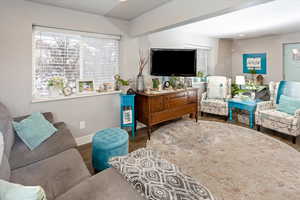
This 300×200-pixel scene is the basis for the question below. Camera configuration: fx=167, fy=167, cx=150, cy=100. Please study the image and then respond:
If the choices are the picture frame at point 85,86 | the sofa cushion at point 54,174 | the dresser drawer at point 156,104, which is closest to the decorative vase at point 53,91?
the picture frame at point 85,86

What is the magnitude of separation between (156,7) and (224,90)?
294cm

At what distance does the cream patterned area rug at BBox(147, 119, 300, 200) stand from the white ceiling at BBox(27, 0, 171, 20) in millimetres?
2256

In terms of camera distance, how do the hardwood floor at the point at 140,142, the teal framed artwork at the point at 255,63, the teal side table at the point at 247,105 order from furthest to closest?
the teal framed artwork at the point at 255,63 → the teal side table at the point at 247,105 → the hardwood floor at the point at 140,142

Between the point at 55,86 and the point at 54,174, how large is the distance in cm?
166

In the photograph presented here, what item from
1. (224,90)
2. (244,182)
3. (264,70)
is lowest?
(244,182)

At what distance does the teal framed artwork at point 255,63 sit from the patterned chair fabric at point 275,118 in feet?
5.69

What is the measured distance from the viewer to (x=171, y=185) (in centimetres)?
97

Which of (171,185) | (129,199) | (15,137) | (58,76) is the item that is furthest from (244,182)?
(58,76)

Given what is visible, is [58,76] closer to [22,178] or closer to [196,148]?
[22,178]

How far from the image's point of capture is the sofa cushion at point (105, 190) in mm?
1007

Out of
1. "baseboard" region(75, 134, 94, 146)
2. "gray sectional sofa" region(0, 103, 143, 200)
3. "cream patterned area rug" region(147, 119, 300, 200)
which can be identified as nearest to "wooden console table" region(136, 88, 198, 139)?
"cream patterned area rug" region(147, 119, 300, 200)

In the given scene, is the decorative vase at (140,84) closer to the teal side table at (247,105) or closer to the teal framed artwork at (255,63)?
the teal side table at (247,105)

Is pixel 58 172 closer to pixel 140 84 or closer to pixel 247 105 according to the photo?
pixel 140 84

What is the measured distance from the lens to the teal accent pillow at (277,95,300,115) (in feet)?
10.3
